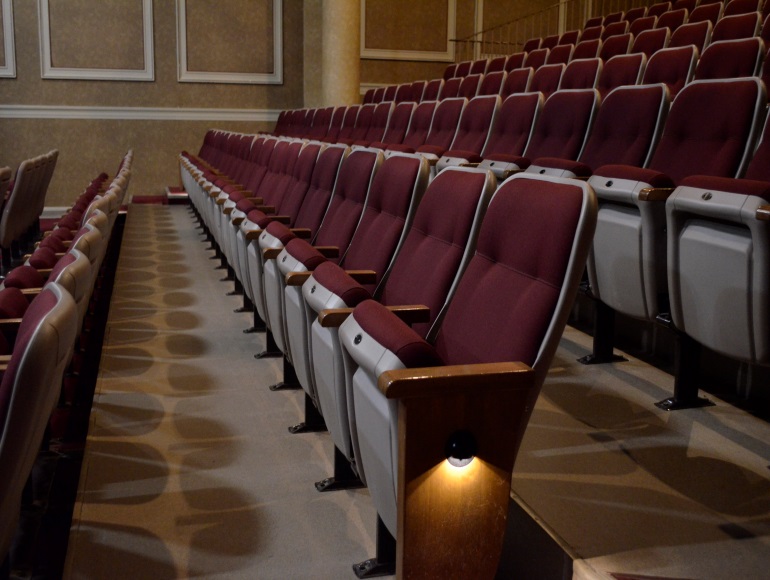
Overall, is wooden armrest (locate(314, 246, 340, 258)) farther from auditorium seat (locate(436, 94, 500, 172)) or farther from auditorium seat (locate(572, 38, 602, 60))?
auditorium seat (locate(572, 38, 602, 60))

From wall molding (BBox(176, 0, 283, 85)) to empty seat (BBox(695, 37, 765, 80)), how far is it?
4.91 ft

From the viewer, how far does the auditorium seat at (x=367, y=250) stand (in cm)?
41

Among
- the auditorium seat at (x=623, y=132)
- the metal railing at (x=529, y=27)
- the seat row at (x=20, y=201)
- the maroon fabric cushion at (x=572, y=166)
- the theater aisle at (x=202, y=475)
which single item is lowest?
the theater aisle at (x=202, y=475)

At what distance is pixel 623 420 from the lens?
409mm

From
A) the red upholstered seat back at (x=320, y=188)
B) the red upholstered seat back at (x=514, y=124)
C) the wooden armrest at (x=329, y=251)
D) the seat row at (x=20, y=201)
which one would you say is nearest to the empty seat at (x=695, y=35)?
the red upholstered seat back at (x=514, y=124)

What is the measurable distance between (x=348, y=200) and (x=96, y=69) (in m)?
1.56

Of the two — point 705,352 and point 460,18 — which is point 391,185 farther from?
point 460,18

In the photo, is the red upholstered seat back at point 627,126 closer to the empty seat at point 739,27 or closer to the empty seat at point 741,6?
the empty seat at point 739,27

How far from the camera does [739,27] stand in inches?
37.4

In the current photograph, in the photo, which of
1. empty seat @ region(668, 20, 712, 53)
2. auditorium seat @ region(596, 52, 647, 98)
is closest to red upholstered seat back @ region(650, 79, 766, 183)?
auditorium seat @ region(596, 52, 647, 98)

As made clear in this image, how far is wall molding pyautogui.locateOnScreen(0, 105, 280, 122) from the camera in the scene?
6.15 ft

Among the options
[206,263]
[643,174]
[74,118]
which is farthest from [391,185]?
[74,118]

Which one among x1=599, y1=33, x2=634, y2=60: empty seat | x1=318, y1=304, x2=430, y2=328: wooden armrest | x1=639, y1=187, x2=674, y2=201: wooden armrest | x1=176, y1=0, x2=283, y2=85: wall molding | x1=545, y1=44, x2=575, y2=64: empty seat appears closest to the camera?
x1=318, y1=304, x2=430, y2=328: wooden armrest

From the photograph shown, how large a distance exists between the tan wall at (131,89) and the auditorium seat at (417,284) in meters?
1.72
